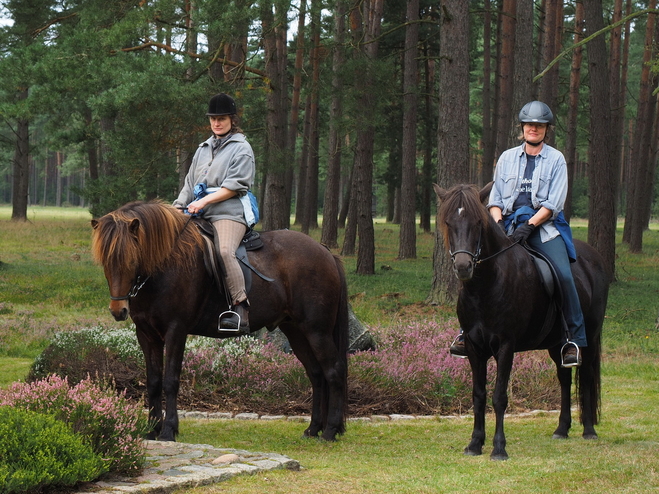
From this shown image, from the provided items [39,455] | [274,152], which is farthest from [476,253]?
[274,152]

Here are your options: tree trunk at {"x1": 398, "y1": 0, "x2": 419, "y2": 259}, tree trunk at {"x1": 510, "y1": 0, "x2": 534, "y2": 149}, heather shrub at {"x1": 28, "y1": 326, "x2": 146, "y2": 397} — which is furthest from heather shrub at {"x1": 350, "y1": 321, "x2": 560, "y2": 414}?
tree trunk at {"x1": 398, "y1": 0, "x2": 419, "y2": 259}

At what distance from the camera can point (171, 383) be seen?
25.1 feet

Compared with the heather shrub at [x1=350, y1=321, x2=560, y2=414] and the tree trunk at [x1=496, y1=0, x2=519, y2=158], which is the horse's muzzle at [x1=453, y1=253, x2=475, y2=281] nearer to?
the heather shrub at [x1=350, y1=321, x2=560, y2=414]

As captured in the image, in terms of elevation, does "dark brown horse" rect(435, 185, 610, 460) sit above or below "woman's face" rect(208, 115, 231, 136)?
below

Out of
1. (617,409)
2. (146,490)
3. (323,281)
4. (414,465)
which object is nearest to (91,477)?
(146,490)

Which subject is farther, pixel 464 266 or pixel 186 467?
pixel 464 266

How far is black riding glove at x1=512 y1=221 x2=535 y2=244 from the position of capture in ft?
25.2

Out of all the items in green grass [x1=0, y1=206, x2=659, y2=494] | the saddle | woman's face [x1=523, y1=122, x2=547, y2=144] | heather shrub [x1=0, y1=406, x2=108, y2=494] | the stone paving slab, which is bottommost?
green grass [x1=0, y1=206, x2=659, y2=494]

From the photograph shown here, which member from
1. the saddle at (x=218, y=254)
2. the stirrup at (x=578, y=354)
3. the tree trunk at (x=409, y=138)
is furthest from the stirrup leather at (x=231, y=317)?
the tree trunk at (x=409, y=138)

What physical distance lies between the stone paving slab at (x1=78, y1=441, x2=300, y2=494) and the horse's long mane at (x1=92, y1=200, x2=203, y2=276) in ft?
5.05

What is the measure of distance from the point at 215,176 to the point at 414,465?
10.6 feet

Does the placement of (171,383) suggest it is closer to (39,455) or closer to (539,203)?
(39,455)

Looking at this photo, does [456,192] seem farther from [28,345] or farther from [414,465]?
[28,345]

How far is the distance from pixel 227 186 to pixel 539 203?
9.37 feet
